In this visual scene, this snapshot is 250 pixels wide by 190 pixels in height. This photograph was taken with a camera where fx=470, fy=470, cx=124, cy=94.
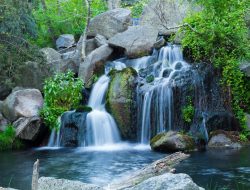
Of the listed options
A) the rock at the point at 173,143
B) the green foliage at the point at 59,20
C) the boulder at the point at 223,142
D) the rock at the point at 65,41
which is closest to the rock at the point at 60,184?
the rock at the point at 173,143

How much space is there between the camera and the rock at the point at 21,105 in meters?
16.4

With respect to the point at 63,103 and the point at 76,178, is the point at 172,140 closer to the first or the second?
the point at 76,178

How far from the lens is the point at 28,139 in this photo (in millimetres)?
15781

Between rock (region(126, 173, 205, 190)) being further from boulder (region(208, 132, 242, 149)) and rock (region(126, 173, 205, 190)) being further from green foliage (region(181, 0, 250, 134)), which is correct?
green foliage (region(181, 0, 250, 134))

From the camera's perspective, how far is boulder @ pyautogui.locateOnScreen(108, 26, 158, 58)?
766 inches

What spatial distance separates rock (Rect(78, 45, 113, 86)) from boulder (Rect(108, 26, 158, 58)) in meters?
0.61

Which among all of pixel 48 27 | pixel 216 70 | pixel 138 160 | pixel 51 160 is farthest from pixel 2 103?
pixel 48 27

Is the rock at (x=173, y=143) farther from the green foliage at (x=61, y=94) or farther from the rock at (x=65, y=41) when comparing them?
the rock at (x=65, y=41)

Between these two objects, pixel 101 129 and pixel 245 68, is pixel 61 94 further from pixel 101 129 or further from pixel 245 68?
pixel 245 68

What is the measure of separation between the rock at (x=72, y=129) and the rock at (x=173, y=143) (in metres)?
2.99

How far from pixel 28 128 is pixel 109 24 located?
890cm

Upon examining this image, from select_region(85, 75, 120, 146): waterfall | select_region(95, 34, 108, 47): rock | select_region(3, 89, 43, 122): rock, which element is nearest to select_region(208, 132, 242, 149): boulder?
select_region(85, 75, 120, 146): waterfall

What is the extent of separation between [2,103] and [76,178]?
23.9 feet

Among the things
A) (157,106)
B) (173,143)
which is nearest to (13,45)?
(157,106)
